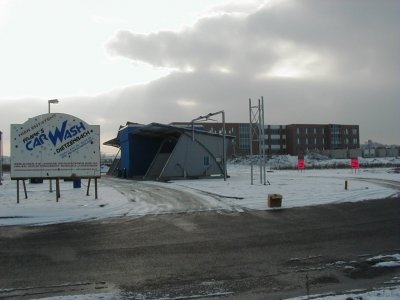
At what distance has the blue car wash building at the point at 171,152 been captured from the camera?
36719mm

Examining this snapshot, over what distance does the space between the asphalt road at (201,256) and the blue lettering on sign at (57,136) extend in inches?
266

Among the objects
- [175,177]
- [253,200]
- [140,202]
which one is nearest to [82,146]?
[140,202]

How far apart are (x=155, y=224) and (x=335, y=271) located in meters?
6.56

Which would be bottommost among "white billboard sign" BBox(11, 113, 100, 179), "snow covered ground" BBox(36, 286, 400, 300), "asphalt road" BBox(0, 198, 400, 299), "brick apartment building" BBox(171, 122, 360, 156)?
"asphalt road" BBox(0, 198, 400, 299)

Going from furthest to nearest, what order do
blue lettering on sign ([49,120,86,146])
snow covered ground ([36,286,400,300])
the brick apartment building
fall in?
the brick apartment building
blue lettering on sign ([49,120,86,146])
snow covered ground ([36,286,400,300])

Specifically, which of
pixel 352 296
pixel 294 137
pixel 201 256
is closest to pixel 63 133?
pixel 201 256

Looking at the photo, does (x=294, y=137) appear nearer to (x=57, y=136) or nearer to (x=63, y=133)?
(x=63, y=133)

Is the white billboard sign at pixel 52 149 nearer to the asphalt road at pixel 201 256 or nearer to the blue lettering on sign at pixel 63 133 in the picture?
the blue lettering on sign at pixel 63 133

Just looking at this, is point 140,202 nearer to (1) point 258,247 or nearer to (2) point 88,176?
(2) point 88,176

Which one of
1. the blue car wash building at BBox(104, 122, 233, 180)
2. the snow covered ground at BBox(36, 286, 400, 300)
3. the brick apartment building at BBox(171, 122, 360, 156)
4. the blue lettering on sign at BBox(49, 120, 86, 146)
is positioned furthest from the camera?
the brick apartment building at BBox(171, 122, 360, 156)

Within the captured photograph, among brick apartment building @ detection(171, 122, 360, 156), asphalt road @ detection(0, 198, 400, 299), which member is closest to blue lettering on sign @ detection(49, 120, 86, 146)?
asphalt road @ detection(0, 198, 400, 299)

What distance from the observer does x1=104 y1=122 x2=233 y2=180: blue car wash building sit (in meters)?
36.7

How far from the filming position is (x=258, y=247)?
9609 millimetres

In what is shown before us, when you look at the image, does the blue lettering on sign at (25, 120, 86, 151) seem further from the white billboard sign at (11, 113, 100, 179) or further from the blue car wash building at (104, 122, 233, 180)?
the blue car wash building at (104, 122, 233, 180)
